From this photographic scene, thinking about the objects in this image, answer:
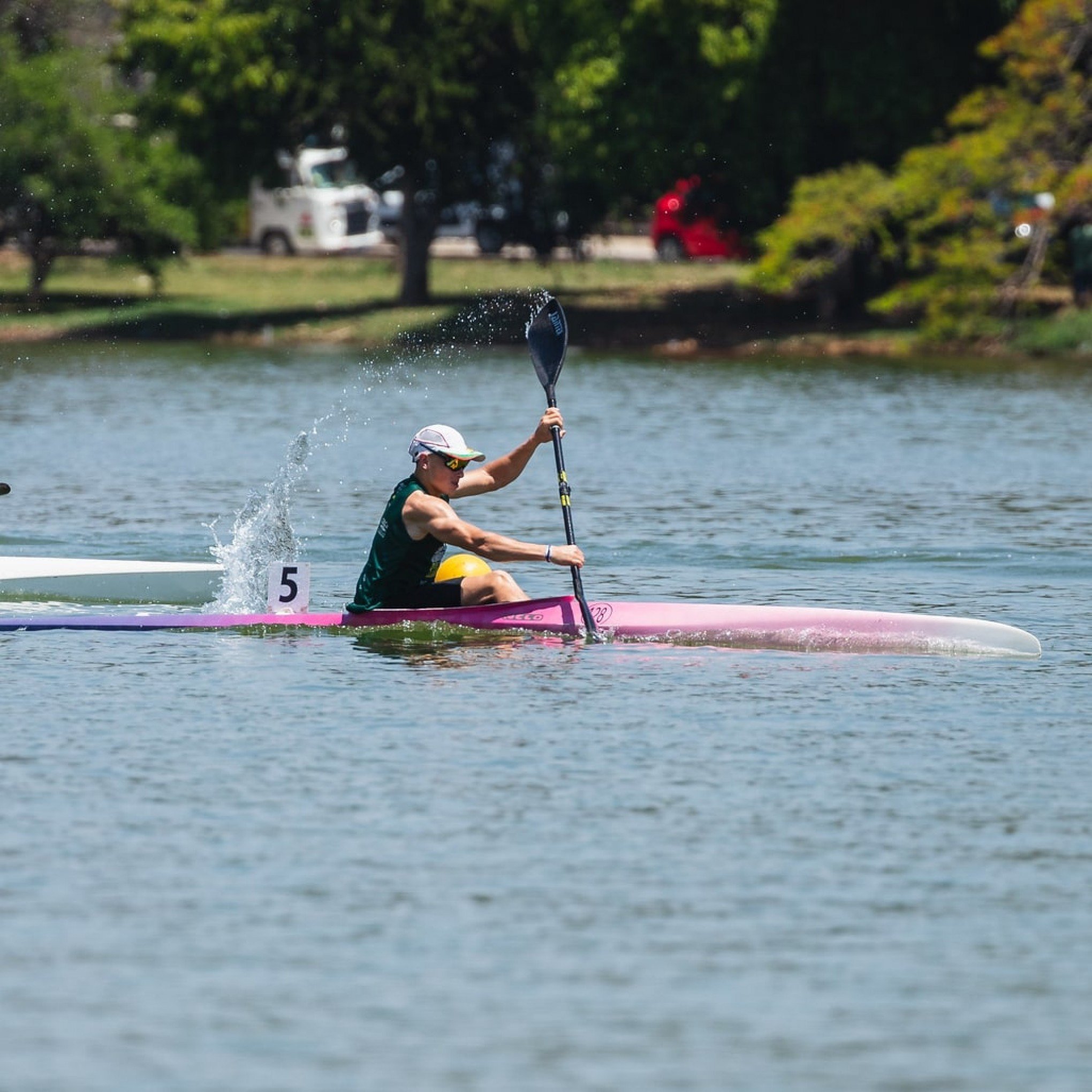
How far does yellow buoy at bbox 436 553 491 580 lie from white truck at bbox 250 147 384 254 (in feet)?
153

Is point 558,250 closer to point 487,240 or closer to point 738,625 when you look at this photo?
point 487,240

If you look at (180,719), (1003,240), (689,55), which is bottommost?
(180,719)

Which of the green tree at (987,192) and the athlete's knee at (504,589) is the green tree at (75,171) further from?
the athlete's knee at (504,589)

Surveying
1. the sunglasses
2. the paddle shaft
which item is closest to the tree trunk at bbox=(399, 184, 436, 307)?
the paddle shaft

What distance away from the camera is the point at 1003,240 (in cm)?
4312

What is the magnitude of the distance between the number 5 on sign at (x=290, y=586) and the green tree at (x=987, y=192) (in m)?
27.9

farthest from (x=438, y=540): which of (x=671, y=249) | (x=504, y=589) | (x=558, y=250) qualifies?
(x=558, y=250)

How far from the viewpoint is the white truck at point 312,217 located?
6225cm

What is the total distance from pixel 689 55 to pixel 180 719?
3452cm

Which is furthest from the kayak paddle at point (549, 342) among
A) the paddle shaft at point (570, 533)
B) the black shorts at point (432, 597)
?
the black shorts at point (432, 597)

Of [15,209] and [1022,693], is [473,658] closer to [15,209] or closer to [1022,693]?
[1022,693]

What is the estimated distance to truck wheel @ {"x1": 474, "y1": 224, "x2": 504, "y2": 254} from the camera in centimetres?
5741

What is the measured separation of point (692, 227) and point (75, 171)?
14.4 metres

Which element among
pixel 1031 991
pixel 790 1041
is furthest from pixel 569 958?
pixel 1031 991
